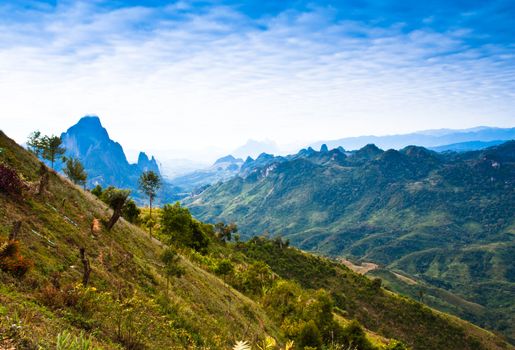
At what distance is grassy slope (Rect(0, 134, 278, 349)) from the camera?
11.3 metres

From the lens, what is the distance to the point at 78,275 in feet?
53.7

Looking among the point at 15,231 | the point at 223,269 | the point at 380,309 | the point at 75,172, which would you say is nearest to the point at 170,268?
the point at 15,231

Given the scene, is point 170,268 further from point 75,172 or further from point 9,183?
point 75,172

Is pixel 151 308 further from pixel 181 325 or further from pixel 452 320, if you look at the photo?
pixel 452 320

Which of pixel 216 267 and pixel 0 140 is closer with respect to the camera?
pixel 0 140

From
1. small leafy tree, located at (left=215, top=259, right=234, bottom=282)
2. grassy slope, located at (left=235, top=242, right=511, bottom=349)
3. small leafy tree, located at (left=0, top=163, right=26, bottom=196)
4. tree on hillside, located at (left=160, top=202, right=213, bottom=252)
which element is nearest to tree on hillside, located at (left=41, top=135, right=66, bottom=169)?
tree on hillside, located at (left=160, top=202, right=213, bottom=252)

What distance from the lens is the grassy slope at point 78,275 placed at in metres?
11.3

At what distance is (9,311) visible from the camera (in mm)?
10148

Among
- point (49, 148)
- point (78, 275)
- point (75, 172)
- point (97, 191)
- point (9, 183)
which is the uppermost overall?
point (49, 148)

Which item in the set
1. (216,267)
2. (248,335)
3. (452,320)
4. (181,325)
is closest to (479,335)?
(452,320)

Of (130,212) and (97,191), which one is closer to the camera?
(130,212)

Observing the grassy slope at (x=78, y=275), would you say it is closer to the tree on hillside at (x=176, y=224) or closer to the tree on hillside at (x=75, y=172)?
the tree on hillside at (x=176, y=224)

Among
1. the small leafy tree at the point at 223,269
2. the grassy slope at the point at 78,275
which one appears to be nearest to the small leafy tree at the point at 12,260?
the grassy slope at the point at 78,275

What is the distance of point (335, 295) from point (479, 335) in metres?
59.0
